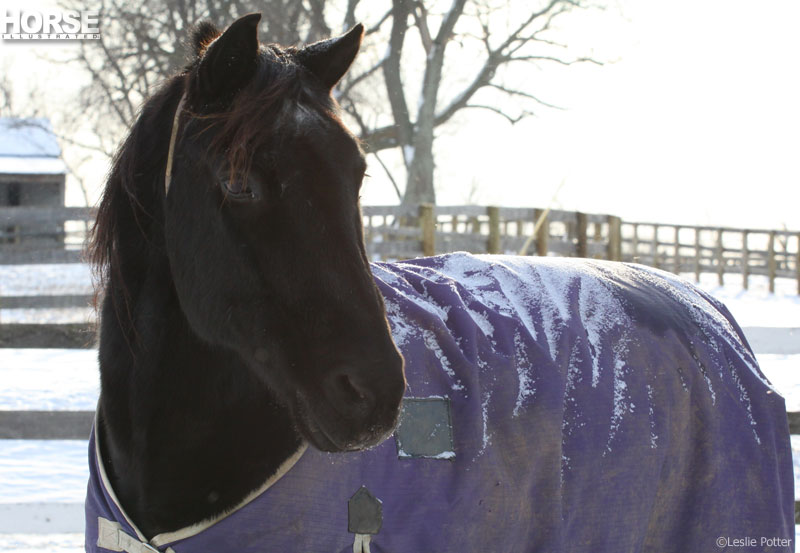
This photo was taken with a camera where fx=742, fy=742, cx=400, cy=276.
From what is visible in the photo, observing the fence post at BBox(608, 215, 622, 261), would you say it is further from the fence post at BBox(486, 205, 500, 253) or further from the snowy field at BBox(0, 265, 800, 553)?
the fence post at BBox(486, 205, 500, 253)

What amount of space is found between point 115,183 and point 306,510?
833 millimetres

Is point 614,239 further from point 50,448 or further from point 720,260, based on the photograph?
point 50,448

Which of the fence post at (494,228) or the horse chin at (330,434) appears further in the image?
the fence post at (494,228)

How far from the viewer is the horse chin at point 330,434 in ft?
4.32

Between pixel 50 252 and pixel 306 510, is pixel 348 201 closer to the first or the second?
pixel 306 510

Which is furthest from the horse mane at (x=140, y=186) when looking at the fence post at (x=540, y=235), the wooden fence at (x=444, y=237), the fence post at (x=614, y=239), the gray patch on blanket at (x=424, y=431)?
the fence post at (x=614, y=239)

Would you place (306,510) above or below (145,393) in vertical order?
below

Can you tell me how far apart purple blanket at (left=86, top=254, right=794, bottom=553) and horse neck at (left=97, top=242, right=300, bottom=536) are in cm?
5

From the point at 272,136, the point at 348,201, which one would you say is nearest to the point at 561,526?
the point at 348,201

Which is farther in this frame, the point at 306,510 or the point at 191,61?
the point at 191,61

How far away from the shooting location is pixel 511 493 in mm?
1707

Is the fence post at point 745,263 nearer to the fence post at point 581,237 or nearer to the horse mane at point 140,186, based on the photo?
the fence post at point 581,237

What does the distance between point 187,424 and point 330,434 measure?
1.28ft

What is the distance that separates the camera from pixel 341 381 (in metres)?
1.31
